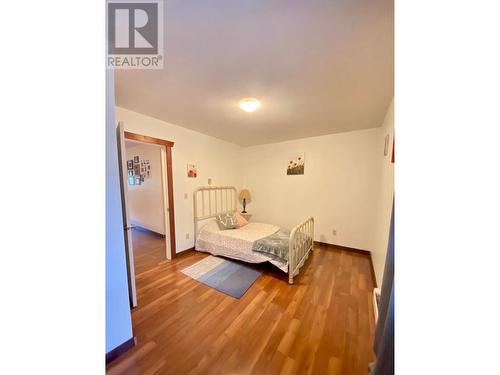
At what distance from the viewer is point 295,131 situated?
315cm

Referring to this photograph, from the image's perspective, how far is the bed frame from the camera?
230 cm

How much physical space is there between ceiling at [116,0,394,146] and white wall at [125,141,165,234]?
2056 millimetres

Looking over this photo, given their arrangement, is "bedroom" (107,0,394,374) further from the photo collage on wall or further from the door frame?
the photo collage on wall

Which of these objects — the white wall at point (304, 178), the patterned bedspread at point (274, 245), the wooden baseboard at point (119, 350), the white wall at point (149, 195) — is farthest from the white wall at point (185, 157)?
the wooden baseboard at point (119, 350)

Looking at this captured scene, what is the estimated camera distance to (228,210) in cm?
402

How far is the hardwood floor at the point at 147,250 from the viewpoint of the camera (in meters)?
2.71

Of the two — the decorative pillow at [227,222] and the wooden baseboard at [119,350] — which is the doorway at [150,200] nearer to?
the wooden baseboard at [119,350]

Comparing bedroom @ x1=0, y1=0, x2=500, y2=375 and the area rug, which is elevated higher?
bedroom @ x1=0, y1=0, x2=500, y2=375

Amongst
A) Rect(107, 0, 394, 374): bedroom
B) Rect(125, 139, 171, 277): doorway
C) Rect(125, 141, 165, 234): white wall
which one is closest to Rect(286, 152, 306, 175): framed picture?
Rect(107, 0, 394, 374): bedroom

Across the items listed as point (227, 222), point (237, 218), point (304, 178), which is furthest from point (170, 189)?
point (304, 178)

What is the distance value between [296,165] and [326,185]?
76cm

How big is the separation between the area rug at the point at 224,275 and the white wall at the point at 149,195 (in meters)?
1.89
